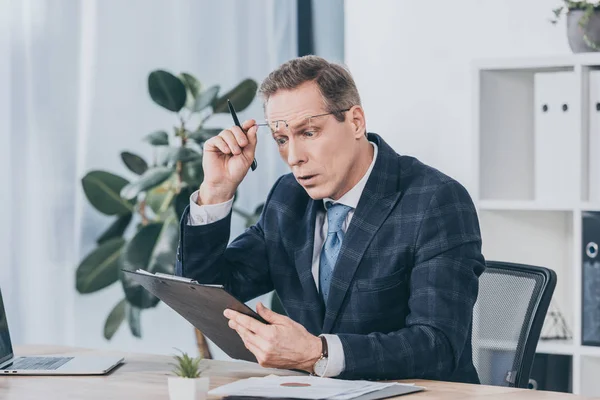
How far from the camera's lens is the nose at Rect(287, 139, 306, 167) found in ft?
6.30

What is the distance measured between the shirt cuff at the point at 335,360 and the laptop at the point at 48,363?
0.43 m

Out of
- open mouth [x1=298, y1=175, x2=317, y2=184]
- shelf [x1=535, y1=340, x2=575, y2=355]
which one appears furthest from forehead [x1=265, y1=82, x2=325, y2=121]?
shelf [x1=535, y1=340, x2=575, y2=355]

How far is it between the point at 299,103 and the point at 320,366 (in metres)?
0.58

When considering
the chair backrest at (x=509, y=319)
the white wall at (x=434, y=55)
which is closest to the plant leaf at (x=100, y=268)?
the white wall at (x=434, y=55)

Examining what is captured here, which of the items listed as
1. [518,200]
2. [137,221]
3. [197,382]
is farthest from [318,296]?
[137,221]

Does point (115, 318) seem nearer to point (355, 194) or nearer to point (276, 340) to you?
point (355, 194)

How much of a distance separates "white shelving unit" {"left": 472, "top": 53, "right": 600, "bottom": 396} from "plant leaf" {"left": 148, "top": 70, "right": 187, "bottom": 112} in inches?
38.7

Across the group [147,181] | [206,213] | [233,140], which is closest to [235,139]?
[233,140]

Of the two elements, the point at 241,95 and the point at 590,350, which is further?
the point at 241,95

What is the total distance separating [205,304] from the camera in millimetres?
1632

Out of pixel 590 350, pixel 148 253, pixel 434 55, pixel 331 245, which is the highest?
pixel 434 55

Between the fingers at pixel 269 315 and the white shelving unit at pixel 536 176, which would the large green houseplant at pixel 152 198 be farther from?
the fingers at pixel 269 315

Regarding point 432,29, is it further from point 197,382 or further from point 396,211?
point 197,382

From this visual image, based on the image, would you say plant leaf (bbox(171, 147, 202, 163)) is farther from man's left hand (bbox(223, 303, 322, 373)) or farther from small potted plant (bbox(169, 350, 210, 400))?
small potted plant (bbox(169, 350, 210, 400))
